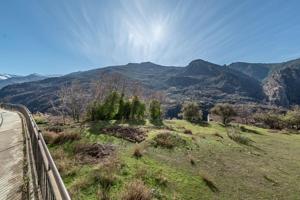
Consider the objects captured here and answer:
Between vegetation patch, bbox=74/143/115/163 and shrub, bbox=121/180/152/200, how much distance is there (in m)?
4.08

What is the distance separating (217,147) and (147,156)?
28.3 feet

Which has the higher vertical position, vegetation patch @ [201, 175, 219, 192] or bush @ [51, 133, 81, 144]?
bush @ [51, 133, 81, 144]

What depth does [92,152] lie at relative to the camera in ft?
46.5

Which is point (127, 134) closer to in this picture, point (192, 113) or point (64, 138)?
point (64, 138)

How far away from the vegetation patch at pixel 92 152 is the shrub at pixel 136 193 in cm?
408

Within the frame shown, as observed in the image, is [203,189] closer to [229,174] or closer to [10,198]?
[229,174]

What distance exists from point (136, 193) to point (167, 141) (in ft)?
33.1

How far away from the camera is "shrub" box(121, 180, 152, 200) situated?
28.6ft

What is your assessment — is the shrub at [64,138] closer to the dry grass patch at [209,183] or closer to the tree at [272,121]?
the dry grass patch at [209,183]

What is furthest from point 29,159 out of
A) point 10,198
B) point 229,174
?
point 229,174

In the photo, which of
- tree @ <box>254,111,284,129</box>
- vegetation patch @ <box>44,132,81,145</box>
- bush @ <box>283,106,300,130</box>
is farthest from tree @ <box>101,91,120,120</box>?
bush @ <box>283,106,300,130</box>

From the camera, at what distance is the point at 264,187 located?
12.6m

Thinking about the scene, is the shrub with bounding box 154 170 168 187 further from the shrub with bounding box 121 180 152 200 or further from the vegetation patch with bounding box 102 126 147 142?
the vegetation patch with bounding box 102 126 147 142

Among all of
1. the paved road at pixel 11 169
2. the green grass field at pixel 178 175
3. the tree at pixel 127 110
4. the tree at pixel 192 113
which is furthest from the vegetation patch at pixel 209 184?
the tree at pixel 192 113
